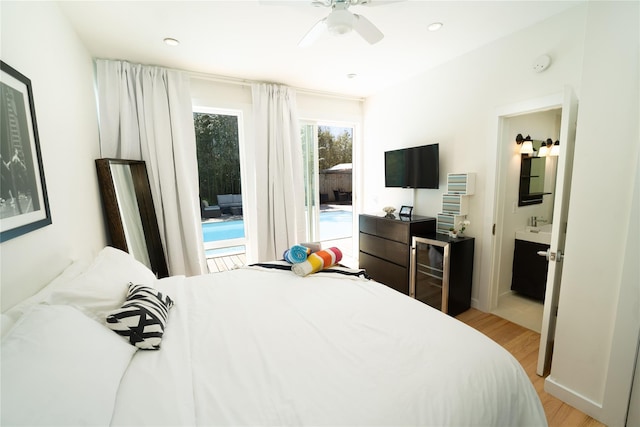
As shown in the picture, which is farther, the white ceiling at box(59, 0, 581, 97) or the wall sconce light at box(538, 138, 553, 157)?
the wall sconce light at box(538, 138, 553, 157)

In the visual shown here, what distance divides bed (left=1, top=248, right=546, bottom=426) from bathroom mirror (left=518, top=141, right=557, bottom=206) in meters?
2.34

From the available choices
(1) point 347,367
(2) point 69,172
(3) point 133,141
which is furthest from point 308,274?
(3) point 133,141

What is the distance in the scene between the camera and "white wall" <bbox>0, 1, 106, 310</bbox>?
1178 millimetres

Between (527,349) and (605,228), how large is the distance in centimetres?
127

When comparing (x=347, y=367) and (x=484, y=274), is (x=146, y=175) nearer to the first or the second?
(x=347, y=367)

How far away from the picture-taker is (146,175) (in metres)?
2.81

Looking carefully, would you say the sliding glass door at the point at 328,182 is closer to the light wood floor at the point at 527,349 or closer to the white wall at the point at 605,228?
the light wood floor at the point at 527,349

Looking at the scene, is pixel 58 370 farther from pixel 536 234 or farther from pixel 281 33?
pixel 536 234

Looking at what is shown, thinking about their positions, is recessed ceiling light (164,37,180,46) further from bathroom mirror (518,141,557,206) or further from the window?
bathroom mirror (518,141,557,206)

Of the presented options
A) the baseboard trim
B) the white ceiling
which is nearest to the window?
the white ceiling

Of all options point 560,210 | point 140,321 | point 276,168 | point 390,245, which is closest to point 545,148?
point 560,210

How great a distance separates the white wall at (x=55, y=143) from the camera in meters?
1.18

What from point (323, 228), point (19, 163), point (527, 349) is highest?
point (19, 163)

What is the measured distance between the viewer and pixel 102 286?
4.26 ft
